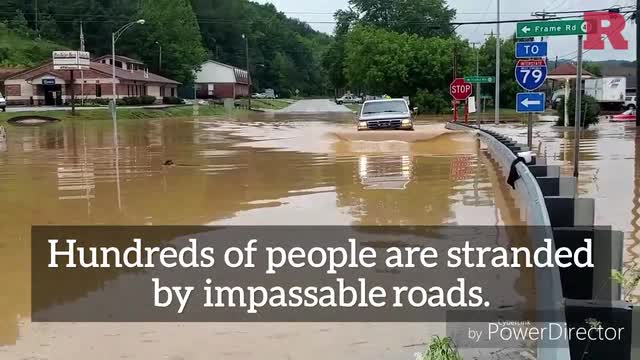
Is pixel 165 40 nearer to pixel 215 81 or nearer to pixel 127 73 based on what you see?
pixel 215 81

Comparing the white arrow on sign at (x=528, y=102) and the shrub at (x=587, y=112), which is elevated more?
the white arrow on sign at (x=528, y=102)

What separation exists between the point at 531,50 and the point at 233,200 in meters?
5.89

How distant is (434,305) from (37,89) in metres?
72.6

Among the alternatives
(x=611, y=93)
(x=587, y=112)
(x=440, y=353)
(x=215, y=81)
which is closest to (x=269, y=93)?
(x=215, y=81)

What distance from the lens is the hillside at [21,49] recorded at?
90125mm

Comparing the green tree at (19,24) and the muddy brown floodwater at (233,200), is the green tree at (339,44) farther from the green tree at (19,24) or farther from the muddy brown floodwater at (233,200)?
the muddy brown floodwater at (233,200)

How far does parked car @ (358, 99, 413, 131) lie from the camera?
2631 cm

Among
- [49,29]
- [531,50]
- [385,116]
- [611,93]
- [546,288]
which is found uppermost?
[49,29]

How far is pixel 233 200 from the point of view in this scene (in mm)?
12016

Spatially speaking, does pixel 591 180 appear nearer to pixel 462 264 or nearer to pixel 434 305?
pixel 462 264

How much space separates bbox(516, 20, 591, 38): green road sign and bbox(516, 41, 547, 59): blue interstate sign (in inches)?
23.5

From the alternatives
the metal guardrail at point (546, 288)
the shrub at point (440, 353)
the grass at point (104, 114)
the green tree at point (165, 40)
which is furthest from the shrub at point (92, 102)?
the shrub at point (440, 353)

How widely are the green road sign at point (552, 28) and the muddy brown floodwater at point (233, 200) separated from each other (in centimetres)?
269

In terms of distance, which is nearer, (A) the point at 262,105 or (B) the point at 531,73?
(B) the point at 531,73
